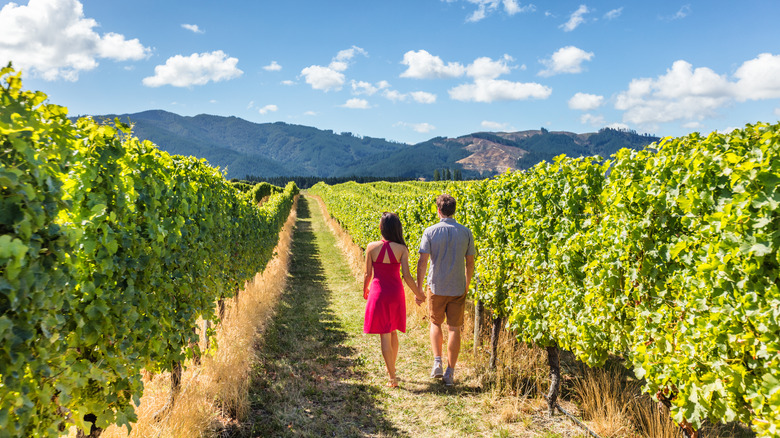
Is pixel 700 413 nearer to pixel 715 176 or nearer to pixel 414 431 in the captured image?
pixel 715 176

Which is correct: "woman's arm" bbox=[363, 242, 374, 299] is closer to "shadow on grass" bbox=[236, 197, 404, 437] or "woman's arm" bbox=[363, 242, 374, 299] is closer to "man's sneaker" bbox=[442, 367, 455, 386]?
"shadow on grass" bbox=[236, 197, 404, 437]

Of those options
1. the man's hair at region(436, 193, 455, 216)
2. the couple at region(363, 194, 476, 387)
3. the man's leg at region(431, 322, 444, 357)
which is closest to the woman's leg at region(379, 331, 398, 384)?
the couple at region(363, 194, 476, 387)

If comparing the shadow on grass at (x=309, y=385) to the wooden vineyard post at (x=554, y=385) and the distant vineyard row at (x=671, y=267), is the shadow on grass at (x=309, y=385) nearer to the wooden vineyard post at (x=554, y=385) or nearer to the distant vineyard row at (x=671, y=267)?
the wooden vineyard post at (x=554, y=385)

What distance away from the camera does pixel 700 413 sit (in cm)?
307

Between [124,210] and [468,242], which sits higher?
[124,210]

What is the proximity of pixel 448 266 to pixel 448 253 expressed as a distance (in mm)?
175

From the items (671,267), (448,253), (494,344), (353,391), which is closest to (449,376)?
(494,344)

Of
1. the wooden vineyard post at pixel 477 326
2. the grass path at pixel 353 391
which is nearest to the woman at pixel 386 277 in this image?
the grass path at pixel 353 391

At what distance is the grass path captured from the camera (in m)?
4.76

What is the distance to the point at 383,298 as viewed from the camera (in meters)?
5.42

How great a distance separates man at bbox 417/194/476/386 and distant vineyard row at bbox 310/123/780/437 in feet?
2.43

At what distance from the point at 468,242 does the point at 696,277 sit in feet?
8.87

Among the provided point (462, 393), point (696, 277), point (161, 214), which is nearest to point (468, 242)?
point (462, 393)

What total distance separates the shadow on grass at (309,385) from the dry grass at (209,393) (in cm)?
23
